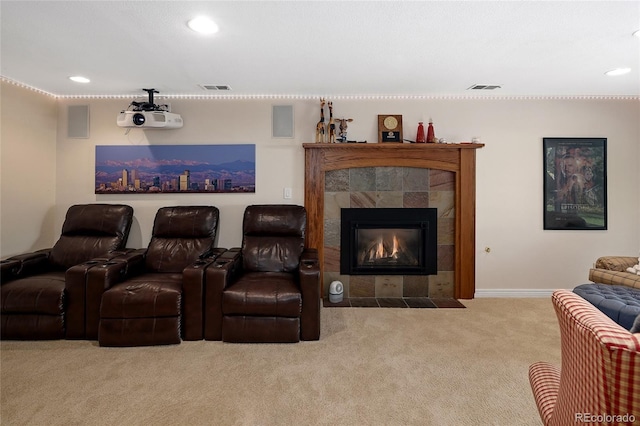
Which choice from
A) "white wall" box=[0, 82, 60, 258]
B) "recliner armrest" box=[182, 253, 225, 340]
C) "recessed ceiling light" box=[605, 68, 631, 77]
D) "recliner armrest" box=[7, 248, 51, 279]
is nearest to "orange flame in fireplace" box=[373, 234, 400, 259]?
"recliner armrest" box=[182, 253, 225, 340]

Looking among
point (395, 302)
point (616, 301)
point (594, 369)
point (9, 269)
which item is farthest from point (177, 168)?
point (616, 301)

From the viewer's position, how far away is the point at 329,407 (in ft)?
6.40

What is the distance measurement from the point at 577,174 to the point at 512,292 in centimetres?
160

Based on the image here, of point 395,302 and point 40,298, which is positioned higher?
point 40,298

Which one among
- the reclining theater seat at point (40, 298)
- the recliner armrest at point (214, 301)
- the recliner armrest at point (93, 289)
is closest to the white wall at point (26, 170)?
the reclining theater seat at point (40, 298)

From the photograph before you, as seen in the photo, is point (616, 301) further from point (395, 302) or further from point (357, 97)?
point (357, 97)

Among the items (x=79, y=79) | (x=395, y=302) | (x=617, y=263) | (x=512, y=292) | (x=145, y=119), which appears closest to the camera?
(x=617, y=263)

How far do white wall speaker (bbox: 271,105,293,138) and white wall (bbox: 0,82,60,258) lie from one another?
2.60m

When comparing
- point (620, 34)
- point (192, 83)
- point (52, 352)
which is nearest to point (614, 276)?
point (620, 34)

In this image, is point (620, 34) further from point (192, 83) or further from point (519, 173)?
point (192, 83)

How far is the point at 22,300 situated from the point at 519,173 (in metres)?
5.15

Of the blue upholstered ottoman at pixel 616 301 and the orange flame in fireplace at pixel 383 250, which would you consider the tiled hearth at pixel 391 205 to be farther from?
the blue upholstered ottoman at pixel 616 301

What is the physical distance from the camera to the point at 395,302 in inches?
151

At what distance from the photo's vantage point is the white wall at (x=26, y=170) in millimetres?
3395
